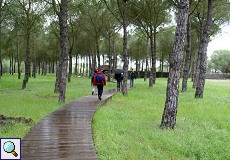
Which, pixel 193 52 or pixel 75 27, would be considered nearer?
pixel 75 27

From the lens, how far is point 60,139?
818 cm

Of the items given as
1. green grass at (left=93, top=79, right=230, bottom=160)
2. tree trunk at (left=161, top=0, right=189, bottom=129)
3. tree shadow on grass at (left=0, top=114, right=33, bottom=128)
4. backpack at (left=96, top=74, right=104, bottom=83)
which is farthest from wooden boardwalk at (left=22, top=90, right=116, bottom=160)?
backpack at (left=96, top=74, right=104, bottom=83)

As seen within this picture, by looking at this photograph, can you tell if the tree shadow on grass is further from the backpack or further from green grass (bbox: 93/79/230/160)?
the backpack

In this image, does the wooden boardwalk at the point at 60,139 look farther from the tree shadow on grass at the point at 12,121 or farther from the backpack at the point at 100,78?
the backpack at the point at 100,78

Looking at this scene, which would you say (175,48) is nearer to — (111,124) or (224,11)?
(111,124)

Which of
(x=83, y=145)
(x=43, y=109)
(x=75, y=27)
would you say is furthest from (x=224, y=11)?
(x=83, y=145)

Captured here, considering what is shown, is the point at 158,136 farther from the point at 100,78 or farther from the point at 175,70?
the point at 100,78

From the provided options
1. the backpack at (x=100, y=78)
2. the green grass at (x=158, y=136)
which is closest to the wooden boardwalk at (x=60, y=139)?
the green grass at (x=158, y=136)

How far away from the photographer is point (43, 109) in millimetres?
13914

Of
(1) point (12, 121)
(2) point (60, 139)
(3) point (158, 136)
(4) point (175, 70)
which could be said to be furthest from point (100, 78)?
(2) point (60, 139)

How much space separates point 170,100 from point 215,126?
2250mm

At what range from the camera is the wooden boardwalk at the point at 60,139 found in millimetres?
6742

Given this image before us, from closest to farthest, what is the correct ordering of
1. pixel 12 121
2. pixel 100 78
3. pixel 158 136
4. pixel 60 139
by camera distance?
pixel 60 139 < pixel 158 136 < pixel 12 121 < pixel 100 78

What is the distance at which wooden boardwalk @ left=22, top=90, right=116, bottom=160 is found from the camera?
6.74m
